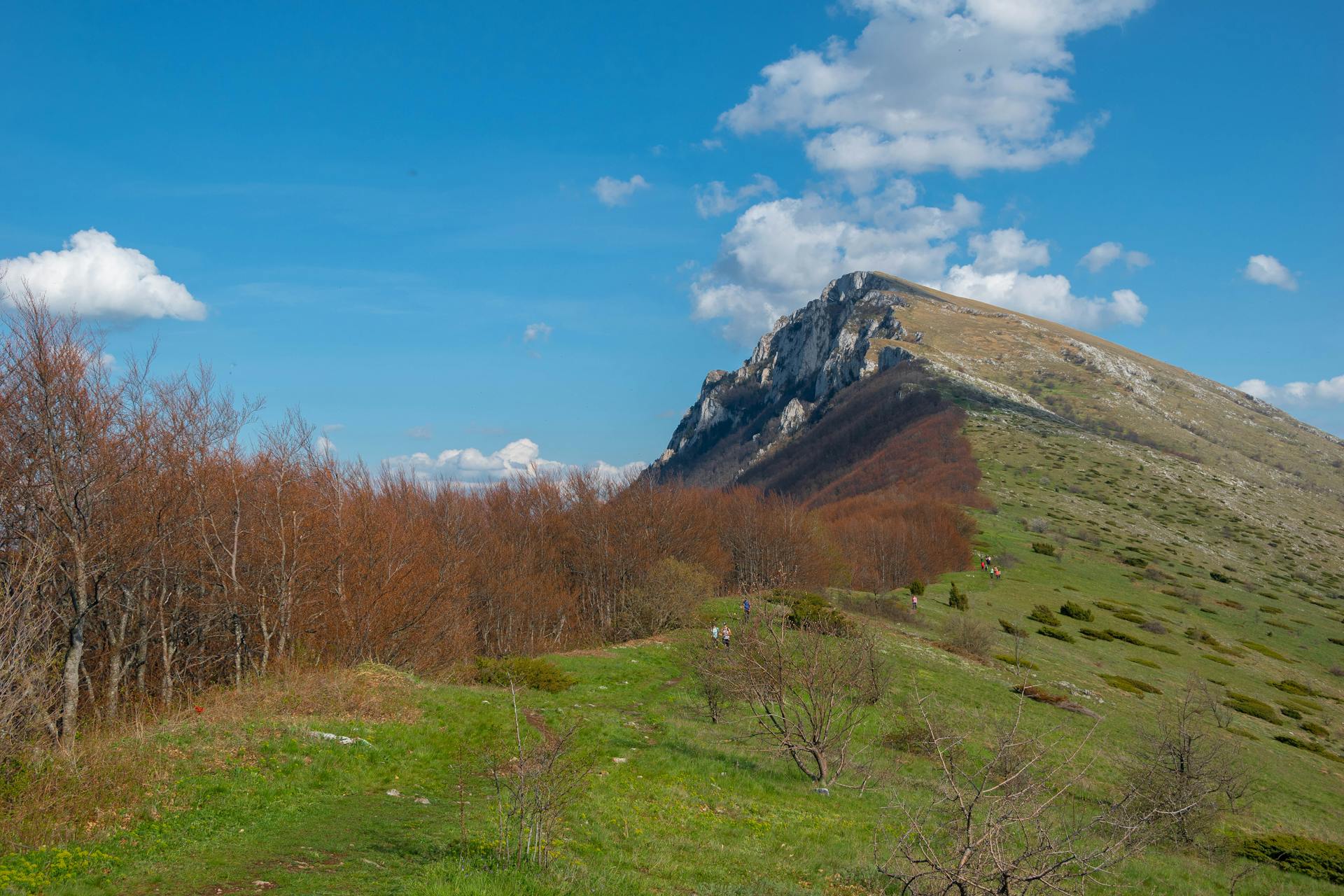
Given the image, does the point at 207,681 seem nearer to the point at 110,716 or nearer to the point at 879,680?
the point at 110,716

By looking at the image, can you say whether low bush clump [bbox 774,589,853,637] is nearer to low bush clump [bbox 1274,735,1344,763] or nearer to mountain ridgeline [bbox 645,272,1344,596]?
low bush clump [bbox 1274,735,1344,763]

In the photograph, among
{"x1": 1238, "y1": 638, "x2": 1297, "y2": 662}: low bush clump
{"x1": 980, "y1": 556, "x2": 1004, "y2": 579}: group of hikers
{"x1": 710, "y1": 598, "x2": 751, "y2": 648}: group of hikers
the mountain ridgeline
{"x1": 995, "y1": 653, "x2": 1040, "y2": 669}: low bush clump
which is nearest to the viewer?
{"x1": 710, "y1": 598, "x2": 751, "y2": 648}: group of hikers

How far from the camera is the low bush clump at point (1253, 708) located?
4003 cm

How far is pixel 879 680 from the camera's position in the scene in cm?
2809

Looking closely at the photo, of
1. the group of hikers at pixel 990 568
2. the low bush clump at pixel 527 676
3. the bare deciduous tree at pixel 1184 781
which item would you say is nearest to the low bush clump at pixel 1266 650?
the group of hikers at pixel 990 568

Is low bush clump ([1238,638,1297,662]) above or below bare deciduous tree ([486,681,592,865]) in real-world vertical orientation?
below

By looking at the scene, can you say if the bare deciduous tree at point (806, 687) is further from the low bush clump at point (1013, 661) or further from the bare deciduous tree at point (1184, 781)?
the low bush clump at point (1013, 661)

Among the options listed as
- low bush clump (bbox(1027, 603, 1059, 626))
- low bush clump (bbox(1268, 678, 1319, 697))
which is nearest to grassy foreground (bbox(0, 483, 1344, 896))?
low bush clump (bbox(1027, 603, 1059, 626))

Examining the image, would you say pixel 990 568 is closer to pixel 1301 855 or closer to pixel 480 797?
pixel 1301 855

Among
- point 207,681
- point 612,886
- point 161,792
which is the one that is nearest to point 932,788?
point 612,886

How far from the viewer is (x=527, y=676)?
2773cm

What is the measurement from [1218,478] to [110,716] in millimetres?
145876

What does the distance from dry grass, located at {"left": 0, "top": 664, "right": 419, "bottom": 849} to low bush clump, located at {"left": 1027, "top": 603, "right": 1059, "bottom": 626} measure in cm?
4506

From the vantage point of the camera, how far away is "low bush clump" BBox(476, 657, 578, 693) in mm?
27375
